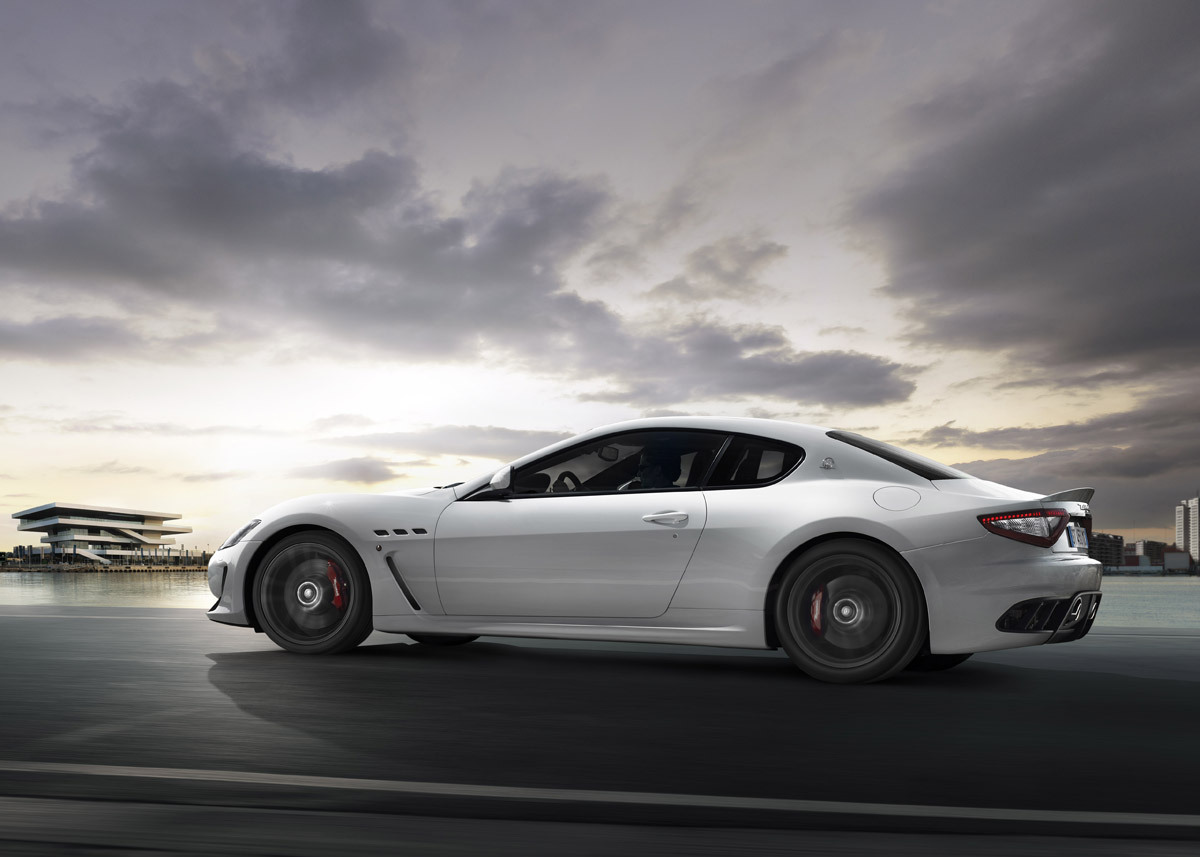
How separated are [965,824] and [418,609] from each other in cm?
421

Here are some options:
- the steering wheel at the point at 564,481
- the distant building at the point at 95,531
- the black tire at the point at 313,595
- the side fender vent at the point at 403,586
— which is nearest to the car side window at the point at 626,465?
the steering wheel at the point at 564,481

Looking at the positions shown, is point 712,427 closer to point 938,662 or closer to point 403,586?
point 938,662

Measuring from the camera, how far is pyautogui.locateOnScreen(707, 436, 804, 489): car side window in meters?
6.21

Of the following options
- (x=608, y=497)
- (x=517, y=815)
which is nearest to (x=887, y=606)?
(x=608, y=497)

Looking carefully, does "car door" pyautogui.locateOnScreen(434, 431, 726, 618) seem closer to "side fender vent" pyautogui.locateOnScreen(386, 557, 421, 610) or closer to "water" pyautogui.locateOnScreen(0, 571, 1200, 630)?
"side fender vent" pyautogui.locateOnScreen(386, 557, 421, 610)

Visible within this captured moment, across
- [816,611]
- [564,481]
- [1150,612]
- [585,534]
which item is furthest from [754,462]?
[1150,612]

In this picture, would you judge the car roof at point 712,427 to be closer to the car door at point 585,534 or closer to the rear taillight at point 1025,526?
the car door at point 585,534

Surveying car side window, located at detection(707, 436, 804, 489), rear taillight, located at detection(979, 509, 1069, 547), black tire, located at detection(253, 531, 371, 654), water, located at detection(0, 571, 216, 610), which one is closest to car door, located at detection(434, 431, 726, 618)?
car side window, located at detection(707, 436, 804, 489)

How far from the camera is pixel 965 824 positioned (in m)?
2.98

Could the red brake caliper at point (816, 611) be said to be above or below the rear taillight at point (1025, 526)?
below

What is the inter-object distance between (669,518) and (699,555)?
27 centimetres

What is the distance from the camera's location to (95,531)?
559ft

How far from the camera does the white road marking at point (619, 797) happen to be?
307cm

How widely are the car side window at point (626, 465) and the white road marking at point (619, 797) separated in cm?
320
